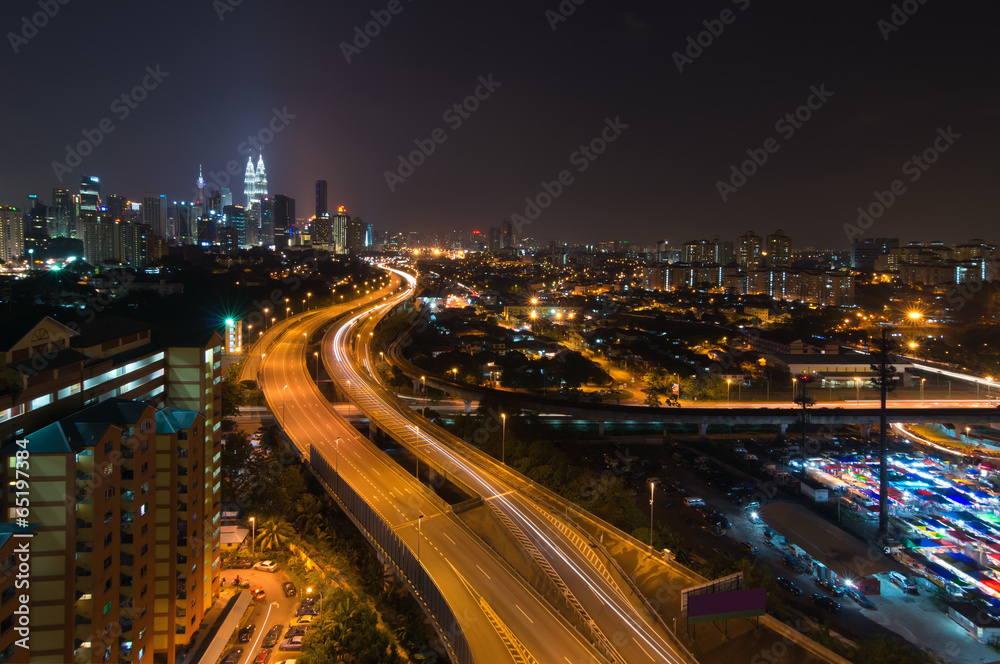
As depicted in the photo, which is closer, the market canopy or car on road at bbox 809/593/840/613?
car on road at bbox 809/593/840/613

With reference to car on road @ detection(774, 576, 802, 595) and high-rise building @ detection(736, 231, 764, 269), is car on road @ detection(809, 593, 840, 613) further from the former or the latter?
high-rise building @ detection(736, 231, 764, 269)

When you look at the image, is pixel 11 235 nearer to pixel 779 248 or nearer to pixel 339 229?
pixel 339 229

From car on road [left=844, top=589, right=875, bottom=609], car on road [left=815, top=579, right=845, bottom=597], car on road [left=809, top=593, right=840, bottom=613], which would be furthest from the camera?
car on road [left=815, top=579, right=845, bottom=597]

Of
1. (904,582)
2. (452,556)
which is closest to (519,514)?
(452,556)

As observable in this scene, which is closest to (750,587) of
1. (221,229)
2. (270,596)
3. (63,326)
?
(270,596)

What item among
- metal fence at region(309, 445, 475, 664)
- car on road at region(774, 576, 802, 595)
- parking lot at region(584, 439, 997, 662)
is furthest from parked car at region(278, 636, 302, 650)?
car on road at region(774, 576, 802, 595)

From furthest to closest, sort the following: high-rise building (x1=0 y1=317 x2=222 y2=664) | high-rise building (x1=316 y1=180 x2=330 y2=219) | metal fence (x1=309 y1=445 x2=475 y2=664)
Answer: high-rise building (x1=316 y1=180 x2=330 y2=219) < metal fence (x1=309 y1=445 x2=475 y2=664) < high-rise building (x1=0 y1=317 x2=222 y2=664)

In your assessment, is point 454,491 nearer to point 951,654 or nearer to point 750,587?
point 750,587
